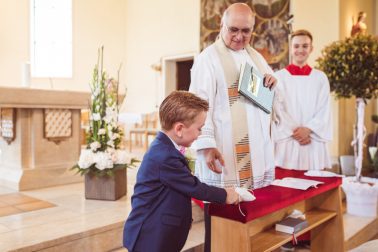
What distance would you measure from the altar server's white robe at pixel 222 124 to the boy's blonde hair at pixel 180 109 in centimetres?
51

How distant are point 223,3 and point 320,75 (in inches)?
208

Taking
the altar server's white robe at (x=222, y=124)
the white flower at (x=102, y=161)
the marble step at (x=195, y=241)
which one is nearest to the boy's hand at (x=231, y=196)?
the altar server's white robe at (x=222, y=124)

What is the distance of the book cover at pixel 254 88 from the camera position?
81.6 inches

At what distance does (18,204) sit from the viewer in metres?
3.21

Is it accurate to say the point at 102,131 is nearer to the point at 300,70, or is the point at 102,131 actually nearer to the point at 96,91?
A: the point at 96,91

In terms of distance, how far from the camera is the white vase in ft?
13.1

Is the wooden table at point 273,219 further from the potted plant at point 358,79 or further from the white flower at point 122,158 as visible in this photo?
the potted plant at point 358,79

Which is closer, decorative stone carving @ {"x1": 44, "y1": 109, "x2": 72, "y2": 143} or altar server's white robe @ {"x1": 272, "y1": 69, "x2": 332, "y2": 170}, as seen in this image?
altar server's white robe @ {"x1": 272, "y1": 69, "x2": 332, "y2": 170}

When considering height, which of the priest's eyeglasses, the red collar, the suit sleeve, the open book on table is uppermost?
the priest's eyeglasses

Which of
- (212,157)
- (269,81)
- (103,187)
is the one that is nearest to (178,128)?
(212,157)

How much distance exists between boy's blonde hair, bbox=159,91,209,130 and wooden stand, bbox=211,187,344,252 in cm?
58

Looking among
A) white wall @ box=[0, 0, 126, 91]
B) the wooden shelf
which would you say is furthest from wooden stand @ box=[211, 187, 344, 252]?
white wall @ box=[0, 0, 126, 91]

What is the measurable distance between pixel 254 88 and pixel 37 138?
2625mm

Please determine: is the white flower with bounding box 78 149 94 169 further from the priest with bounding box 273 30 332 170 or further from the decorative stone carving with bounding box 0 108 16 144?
the priest with bounding box 273 30 332 170
